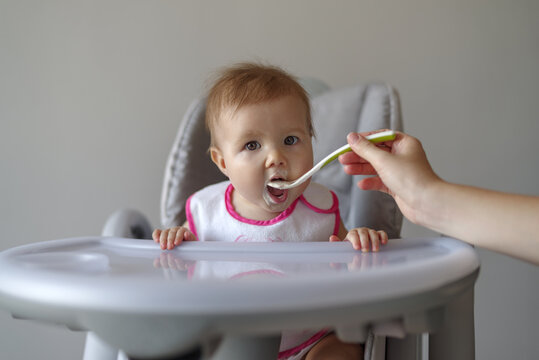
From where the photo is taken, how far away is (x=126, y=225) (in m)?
0.84

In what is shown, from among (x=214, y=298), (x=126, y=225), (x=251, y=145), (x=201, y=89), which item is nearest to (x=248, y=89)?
(x=251, y=145)

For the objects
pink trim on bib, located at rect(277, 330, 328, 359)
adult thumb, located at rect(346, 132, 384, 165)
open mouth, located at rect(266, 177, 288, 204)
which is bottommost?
pink trim on bib, located at rect(277, 330, 328, 359)

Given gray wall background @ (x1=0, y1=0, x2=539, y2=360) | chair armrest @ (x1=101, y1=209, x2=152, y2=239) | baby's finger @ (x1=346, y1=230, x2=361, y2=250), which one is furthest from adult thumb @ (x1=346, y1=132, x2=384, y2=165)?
gray wall background @ (x1=0, y1=0, x2=539, y2=360)

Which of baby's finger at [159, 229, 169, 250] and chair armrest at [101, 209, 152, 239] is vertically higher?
baby's finger at [159, 229, 169, 250]

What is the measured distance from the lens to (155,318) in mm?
351

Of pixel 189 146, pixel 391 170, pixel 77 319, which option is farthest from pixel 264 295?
pixel 189 146

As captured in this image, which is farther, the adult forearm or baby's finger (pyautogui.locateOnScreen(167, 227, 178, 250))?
baby's finger (pyautogui.locateOnScreen(167, 227, 178, 250))

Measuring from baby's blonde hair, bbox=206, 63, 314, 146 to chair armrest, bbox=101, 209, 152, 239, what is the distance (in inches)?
9.4

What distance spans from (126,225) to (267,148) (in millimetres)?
316

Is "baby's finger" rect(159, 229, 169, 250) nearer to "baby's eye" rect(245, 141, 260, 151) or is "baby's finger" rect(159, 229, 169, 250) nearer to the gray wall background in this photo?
"baby's eye" rect(245, 141, 260, 151)

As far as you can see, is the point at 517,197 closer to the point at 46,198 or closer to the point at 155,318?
the point at 155,318

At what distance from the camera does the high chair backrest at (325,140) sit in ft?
3.00

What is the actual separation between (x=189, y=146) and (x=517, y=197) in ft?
2.13

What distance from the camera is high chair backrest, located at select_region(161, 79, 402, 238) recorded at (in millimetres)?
915
